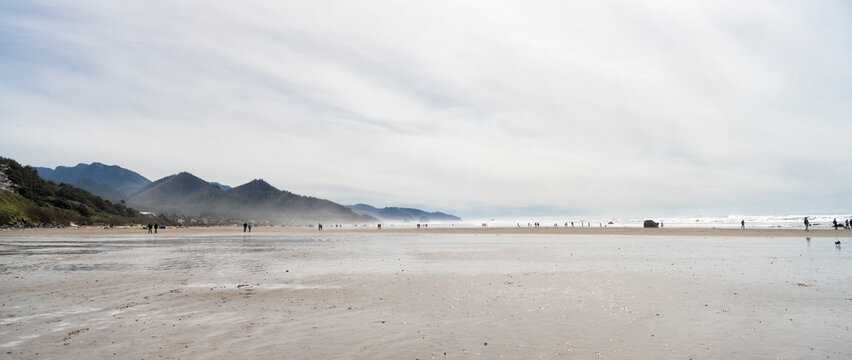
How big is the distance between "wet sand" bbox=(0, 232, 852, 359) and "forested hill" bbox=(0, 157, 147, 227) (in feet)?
266

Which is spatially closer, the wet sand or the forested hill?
the wet sand

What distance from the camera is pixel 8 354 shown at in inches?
330

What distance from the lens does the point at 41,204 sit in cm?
9381

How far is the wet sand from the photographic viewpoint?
874cm

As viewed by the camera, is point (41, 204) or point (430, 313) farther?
point (41, 204)

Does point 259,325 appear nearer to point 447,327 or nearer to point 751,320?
point 447,327

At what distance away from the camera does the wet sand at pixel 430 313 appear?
874 centimetres

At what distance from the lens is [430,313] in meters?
12.2

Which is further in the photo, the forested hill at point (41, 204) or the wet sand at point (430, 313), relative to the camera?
the forested hill at point (41, 204)

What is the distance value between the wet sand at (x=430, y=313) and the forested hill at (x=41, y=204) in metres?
81.1

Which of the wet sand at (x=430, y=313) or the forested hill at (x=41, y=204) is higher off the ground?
the forested hill at (x=41, y=204)

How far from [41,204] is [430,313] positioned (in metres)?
118

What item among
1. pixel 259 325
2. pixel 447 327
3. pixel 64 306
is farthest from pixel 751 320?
pixel 64 306

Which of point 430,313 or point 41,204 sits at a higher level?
point 41,204
